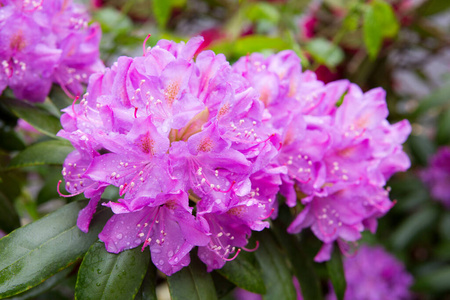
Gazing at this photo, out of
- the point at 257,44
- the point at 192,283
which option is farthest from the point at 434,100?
the point at 192,283

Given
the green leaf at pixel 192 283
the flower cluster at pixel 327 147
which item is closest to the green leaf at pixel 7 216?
the green leaf at pixel 192 283

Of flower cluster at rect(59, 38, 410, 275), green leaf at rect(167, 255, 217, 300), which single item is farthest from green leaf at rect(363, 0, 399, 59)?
green leaf at rect(167, 255, 217, 300)

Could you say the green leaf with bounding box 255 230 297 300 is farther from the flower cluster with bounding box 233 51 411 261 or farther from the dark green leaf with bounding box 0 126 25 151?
the dark green leaf with bounding box 0 126 25 151

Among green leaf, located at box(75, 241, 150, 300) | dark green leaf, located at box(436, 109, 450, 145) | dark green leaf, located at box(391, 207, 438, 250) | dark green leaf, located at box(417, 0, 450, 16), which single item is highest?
dark green leaf, located at box(417, 0, 450, 16)

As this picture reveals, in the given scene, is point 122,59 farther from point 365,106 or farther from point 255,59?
point 365,106

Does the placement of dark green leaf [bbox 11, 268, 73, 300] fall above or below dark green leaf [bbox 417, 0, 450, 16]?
below

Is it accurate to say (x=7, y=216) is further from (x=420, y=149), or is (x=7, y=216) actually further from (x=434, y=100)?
(x=420, y=149)

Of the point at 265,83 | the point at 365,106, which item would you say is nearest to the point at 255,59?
the point at 265,83
